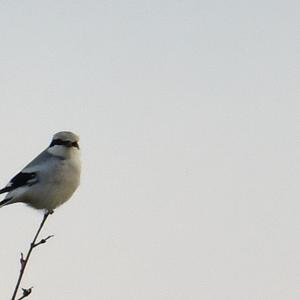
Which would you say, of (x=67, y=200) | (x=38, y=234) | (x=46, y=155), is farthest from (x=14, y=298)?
(x=46, y=155)

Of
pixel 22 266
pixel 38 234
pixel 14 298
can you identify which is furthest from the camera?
pixel 38 234

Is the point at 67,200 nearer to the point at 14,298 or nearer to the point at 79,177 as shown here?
the point at 79,177

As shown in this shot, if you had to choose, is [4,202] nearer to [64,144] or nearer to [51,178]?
[51,178]

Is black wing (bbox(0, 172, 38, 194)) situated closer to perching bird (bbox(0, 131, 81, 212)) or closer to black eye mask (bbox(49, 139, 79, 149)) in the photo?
perching bird (bbox(0, 131, 81, 212))

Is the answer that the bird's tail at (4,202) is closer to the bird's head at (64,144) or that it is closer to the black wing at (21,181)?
the black wing at (21,181)

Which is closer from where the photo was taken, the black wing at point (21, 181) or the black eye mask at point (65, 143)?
the black wing at point (21, 181)

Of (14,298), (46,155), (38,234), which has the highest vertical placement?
(46,155)

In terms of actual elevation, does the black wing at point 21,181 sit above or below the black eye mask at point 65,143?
below

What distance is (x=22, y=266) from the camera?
4.11 meters

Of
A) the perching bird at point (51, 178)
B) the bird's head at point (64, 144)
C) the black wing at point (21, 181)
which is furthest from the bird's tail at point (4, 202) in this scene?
the bird's head at point (64, 144)

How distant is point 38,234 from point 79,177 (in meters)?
2.29

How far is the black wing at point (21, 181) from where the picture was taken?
6.71 meters

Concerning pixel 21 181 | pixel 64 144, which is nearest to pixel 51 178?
pixel 21 181

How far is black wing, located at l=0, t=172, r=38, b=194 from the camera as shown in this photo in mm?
6707
